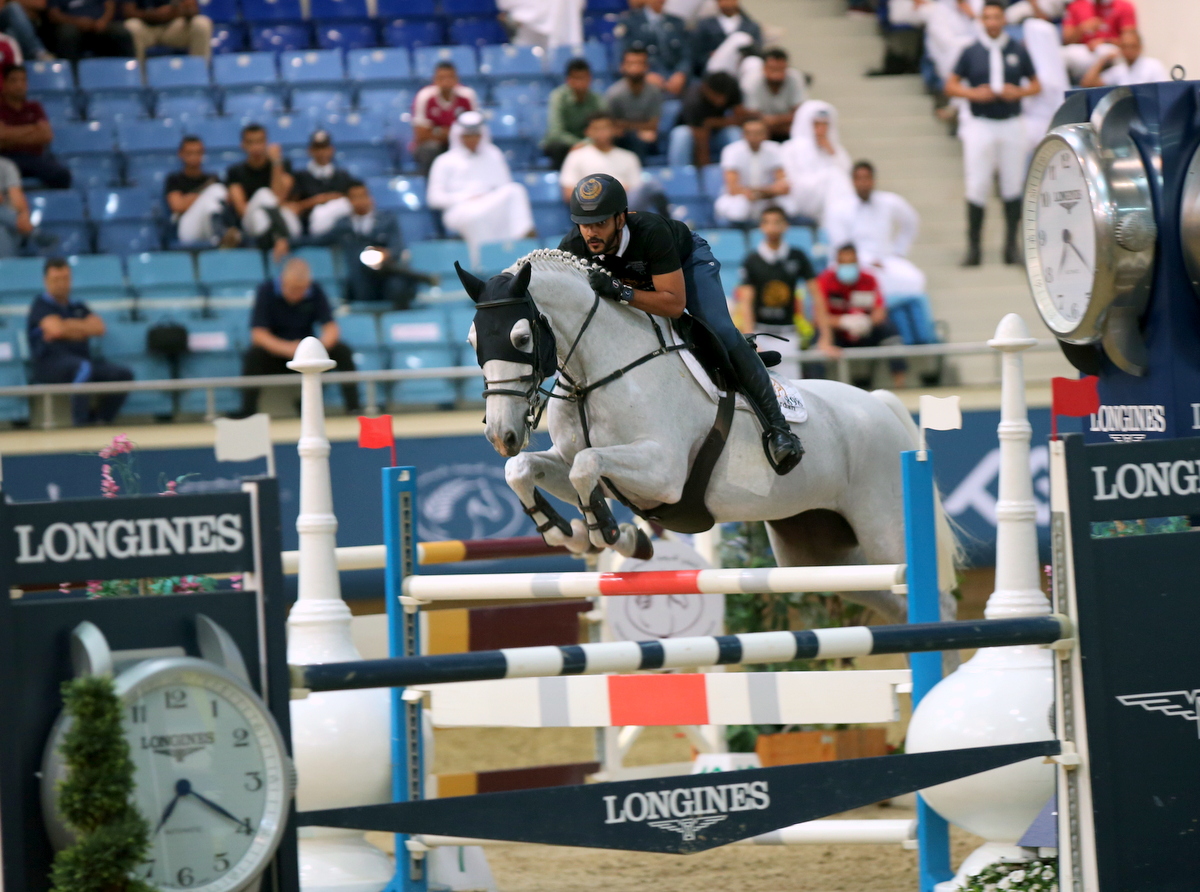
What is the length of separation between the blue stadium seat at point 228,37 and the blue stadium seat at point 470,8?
4.67ft

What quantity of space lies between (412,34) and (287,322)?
380 cm

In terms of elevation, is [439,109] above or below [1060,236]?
above

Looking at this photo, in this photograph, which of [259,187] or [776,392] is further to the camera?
[259,187]

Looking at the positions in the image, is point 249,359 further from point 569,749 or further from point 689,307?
point 689,307

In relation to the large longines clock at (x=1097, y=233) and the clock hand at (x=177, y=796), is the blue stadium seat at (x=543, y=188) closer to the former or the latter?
the large longines clock at (x=1097, y=233)

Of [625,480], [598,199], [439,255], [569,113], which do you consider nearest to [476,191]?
[439,255]

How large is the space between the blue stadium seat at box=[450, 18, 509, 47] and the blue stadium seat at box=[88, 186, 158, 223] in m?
2.86

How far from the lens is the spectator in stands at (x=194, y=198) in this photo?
7.88 metres

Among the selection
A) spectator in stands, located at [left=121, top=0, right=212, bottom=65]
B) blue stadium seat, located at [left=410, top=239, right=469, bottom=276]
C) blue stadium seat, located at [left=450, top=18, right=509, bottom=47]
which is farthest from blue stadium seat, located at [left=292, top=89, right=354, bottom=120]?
blue stadium seat, located at [left=410, top=239, right=469, bottom=276]

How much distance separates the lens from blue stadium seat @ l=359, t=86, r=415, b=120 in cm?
913

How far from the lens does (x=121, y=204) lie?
8.18m

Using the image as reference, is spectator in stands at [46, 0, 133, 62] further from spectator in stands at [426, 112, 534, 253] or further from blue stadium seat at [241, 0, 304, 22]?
spectator in stands at [426, 112, 534, 253]

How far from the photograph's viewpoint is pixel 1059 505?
8.27ft

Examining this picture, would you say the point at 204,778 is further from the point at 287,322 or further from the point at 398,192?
the point at 398,192
